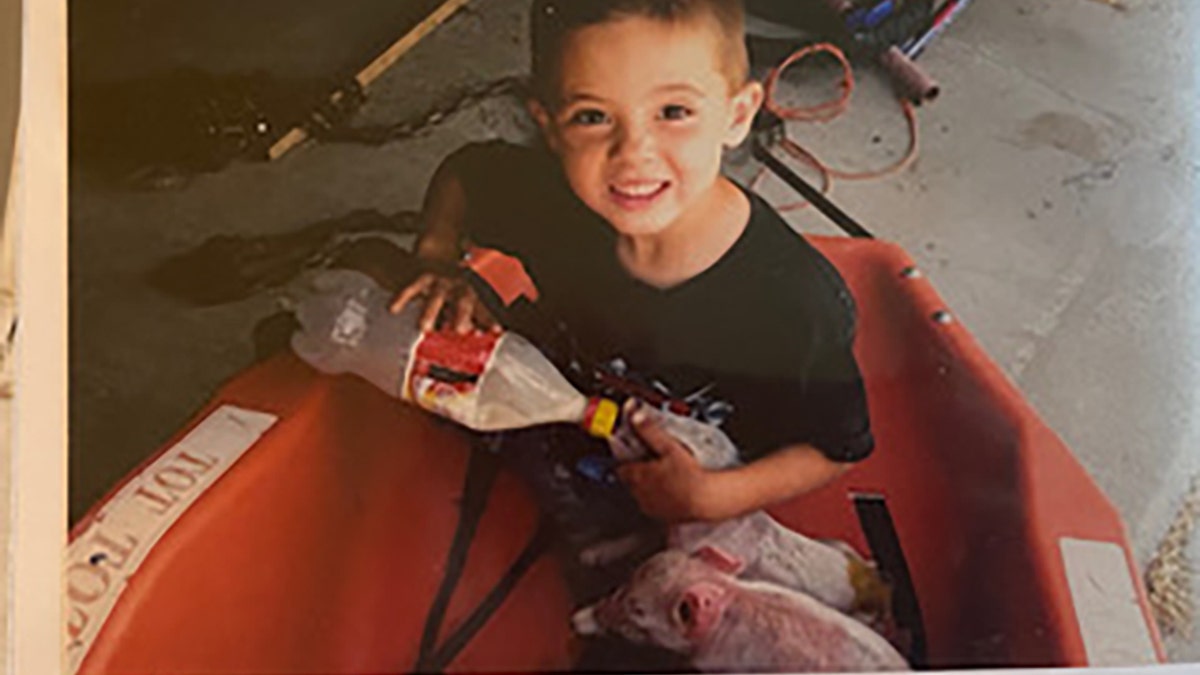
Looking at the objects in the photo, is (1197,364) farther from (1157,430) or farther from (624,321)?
(624,321)

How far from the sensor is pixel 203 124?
1.03 metres

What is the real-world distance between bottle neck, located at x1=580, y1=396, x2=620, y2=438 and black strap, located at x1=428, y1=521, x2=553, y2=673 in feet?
0.30

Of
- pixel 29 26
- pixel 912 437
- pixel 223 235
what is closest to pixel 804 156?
pixel 912 437

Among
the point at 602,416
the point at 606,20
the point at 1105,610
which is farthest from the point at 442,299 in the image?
the point at 1105,610

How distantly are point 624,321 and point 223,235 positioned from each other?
35 cm

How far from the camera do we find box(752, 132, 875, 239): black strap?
101cm

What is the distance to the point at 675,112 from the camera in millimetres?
998

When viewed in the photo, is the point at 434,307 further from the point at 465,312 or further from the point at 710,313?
the point at 710,313

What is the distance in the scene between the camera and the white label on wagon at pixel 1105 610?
39.0 inches

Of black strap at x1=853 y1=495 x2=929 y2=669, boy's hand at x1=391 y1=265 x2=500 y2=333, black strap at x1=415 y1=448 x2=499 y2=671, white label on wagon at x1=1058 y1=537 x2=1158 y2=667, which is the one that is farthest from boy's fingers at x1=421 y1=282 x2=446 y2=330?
white label on wagon at x1=1058 y1=537 x2=1158 y2=667

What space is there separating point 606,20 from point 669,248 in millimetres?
197

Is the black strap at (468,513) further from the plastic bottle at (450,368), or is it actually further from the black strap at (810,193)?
the black strap at (810,193)

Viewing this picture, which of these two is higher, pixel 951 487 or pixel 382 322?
pixel 382 322

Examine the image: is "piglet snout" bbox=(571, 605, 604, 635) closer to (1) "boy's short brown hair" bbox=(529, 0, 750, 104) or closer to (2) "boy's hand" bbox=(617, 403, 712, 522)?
(2) "boy's hand" bbox=(617, 403, 712, 522)
